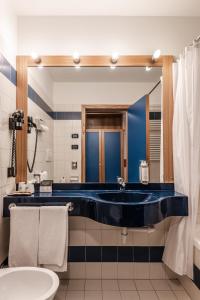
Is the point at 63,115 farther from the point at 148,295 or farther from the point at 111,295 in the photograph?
the point at 148,295

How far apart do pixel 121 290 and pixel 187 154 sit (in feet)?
4.16

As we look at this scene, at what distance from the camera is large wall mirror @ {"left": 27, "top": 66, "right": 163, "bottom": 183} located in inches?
87.0

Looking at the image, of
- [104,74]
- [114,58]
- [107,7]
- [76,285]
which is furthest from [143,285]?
[107,7]

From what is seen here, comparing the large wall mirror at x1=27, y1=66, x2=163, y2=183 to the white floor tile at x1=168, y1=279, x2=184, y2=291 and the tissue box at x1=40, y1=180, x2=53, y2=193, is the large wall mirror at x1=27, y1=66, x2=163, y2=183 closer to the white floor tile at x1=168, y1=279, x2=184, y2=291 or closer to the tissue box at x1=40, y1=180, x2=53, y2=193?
the tissue box at x1=40, y1=180, x2=53, y2=193

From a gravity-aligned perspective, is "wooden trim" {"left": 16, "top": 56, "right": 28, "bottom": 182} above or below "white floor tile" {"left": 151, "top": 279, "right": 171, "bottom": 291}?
above

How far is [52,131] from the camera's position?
2.25 m

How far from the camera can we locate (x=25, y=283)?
62.1 inches

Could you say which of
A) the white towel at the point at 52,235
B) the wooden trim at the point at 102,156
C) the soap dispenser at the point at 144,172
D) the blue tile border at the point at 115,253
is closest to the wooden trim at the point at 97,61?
the wooden trim at the point at 102,156

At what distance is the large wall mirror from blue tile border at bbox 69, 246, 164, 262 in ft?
2.05

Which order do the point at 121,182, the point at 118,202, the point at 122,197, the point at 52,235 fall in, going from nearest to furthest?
1. the point at 52,235
2. the point at 118,202
3. the point at 122,197
4. the point at 121,182

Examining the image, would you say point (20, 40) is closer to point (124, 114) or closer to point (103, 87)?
point (103, 87)

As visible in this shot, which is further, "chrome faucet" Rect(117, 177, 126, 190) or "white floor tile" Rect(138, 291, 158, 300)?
"chrome faucet" Rect(117, 177, 126, 190)

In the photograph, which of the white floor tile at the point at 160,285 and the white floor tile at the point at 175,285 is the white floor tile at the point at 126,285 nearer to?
the white floor tile at the point at 160,285

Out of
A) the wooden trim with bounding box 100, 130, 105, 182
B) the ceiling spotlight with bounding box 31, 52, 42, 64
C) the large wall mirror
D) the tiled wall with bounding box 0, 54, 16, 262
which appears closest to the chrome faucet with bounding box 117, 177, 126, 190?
the large wall mirror
